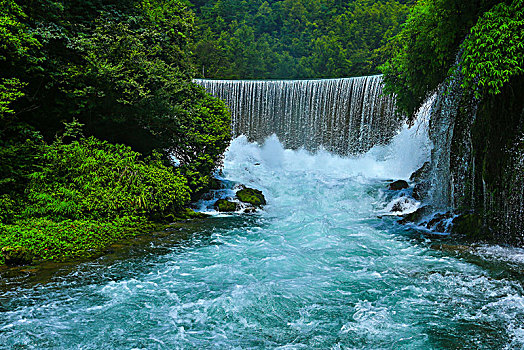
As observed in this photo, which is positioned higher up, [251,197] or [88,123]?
[88,123]

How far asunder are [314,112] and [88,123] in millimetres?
17419

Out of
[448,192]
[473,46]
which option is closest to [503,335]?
[473,46]

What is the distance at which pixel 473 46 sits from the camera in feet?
23.1

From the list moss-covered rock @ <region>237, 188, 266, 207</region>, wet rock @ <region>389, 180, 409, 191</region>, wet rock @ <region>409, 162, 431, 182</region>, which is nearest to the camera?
moss-covered rock @ <region>237, 188, 266, 207</region>

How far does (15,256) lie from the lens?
19.9 ft

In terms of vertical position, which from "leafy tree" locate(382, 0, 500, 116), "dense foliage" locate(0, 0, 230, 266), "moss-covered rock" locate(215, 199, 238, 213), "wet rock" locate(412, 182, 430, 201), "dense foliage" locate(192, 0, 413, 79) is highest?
"dense foliage" locate(192, 0, 413, 79)

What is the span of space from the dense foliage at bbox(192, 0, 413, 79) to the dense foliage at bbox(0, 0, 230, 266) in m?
26.1

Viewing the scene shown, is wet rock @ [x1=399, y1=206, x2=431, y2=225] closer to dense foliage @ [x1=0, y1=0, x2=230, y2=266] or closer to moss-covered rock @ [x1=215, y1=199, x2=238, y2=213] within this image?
moss-covered rock @ [x1=215, y1=199, x2=238, y2=213]

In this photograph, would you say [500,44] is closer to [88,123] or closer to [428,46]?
[428,46]

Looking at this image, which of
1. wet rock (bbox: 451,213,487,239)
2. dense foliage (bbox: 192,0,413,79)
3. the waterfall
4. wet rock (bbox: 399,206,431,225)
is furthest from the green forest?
dense foliage (bbox: 192,0,413,79)

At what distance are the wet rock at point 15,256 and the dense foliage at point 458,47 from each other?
362 inches

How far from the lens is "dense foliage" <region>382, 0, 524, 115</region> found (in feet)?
21.3

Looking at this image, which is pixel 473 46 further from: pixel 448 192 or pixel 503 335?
pixel 503 335

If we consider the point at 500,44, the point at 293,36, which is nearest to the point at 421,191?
the point at 500,44
